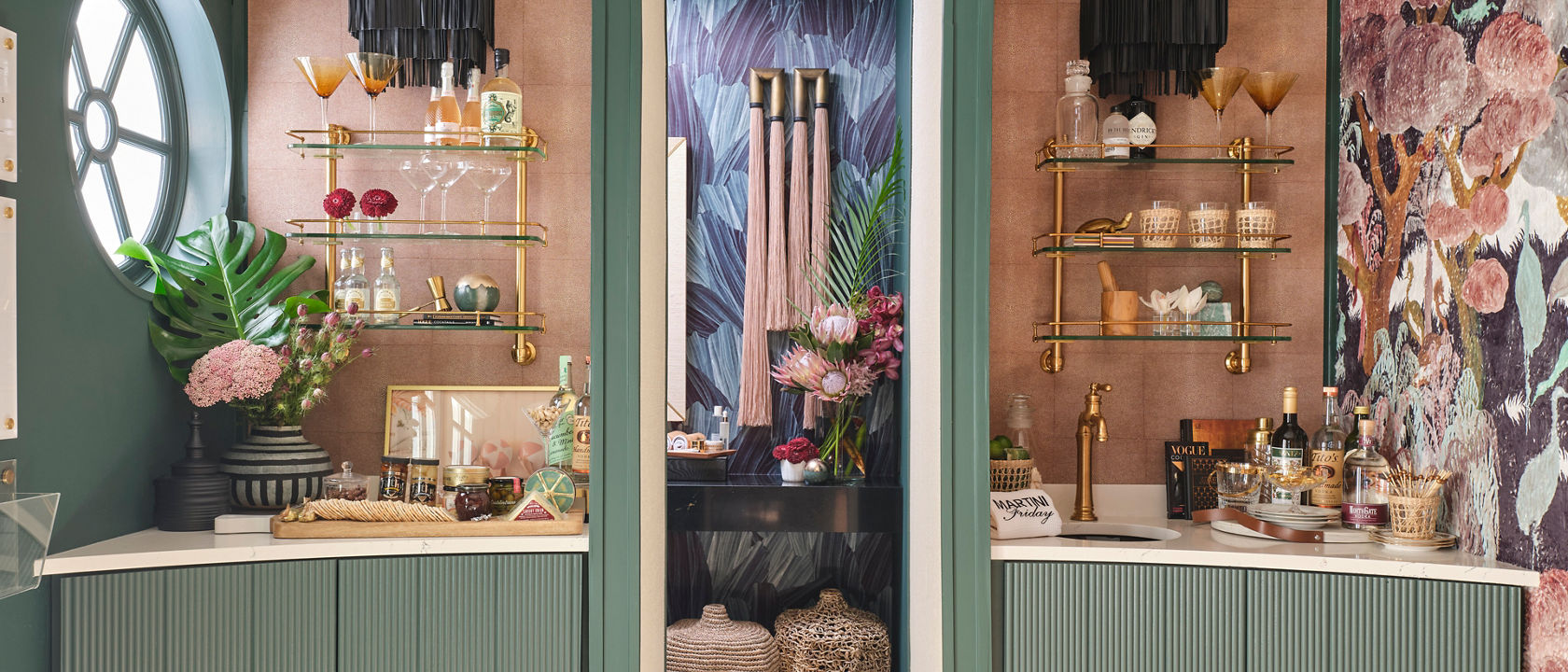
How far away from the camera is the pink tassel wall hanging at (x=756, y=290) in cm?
302

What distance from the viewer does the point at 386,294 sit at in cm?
267

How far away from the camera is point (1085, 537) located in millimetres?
2697

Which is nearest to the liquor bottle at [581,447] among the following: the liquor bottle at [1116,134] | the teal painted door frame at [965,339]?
the teal painted door frame at [965,339]

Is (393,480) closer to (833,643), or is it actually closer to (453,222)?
(453,222)

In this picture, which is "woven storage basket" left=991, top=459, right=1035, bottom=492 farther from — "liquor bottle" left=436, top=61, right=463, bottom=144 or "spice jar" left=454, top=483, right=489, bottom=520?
"liquor bottle" left=436, top=61, right=463, bottom=144

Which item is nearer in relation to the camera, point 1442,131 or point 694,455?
point 1442,131

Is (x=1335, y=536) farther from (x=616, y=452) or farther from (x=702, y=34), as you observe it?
(x=702, y=34)

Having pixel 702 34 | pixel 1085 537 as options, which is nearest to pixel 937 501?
pixel 1085 537

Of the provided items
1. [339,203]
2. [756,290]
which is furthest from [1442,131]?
[339,203]

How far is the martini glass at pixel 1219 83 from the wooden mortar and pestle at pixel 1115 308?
49 centimetres

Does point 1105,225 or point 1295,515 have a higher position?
point 1105,225

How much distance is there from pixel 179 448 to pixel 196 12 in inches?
47.8

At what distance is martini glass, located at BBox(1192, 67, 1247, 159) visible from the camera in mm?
2711

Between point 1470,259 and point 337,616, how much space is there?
2.77 m
